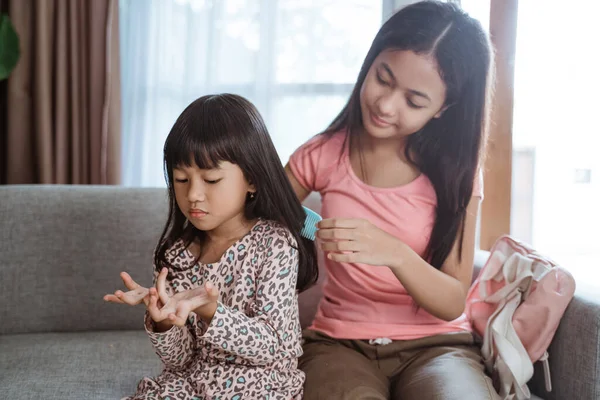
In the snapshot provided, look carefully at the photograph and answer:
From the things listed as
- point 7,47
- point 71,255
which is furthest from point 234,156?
point 7,47

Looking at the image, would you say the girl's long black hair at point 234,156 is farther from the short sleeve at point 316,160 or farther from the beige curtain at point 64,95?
the beige curtain at point 64,95

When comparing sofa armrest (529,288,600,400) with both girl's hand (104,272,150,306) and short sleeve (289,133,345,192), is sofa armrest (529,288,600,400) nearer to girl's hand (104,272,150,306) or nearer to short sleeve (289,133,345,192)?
short sleeve (289,133,345,192)

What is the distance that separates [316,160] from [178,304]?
24.4 inches

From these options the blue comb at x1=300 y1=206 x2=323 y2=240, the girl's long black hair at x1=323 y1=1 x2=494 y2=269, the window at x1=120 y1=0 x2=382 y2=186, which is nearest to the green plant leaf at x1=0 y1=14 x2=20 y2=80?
the window at x1=120 y1=0 x2=382 y2=186

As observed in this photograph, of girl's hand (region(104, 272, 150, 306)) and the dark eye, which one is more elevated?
the dark eye

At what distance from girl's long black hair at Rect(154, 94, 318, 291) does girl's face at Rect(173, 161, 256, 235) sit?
1cm

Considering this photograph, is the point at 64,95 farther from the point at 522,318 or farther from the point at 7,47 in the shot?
the point at 522,318

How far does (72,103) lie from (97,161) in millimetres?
236

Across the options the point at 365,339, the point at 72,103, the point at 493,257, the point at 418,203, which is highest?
the point at 72,103

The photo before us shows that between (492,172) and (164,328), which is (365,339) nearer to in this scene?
(164,328)

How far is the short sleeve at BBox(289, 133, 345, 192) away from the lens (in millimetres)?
1467

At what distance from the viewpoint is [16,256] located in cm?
168

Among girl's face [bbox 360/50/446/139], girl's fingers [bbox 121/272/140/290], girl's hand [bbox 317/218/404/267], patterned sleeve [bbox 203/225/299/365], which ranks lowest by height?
patterned sleeve [bbox 203/225/299/365]

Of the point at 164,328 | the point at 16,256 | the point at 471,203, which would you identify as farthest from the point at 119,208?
the point at 471,203
